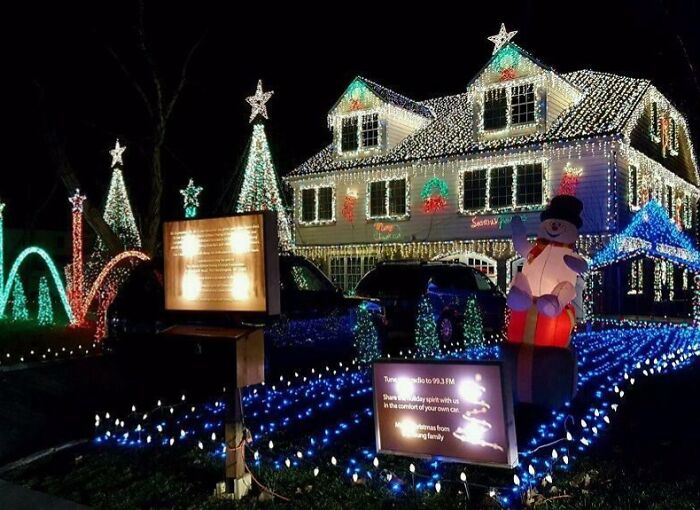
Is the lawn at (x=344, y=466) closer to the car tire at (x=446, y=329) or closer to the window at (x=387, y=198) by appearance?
the car tire at (x=446, y=329)

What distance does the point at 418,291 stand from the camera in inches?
527

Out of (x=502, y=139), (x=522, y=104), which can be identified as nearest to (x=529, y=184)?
(x=502, y=139)

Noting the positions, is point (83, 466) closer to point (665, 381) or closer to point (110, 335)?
point (110, 335)

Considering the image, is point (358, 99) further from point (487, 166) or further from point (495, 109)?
point (487, 166)

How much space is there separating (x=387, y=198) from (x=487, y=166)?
413 cm

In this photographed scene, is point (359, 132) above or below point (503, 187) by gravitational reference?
above

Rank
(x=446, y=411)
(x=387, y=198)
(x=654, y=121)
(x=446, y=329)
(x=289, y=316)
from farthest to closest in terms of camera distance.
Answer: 1. (x=387, y=198)
2. (x=654, y=121)
3. (x=446, y=329)
4. (x=289, y=316)
5. (x=446, y=411)

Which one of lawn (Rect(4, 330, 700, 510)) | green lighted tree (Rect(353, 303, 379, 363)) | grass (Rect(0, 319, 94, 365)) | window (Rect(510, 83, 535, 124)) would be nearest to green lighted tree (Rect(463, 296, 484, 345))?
green lighted tree (Rect(353, 303, 379, 363))

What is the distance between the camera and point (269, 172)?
68.0 ft

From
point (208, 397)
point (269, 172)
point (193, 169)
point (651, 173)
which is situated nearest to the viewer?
point (208, 397)

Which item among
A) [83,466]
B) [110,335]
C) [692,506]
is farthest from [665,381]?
[110,335]

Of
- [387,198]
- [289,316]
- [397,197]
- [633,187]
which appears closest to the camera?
[289,316]

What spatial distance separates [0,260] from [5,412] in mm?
10943

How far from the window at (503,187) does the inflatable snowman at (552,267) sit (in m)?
16.3
